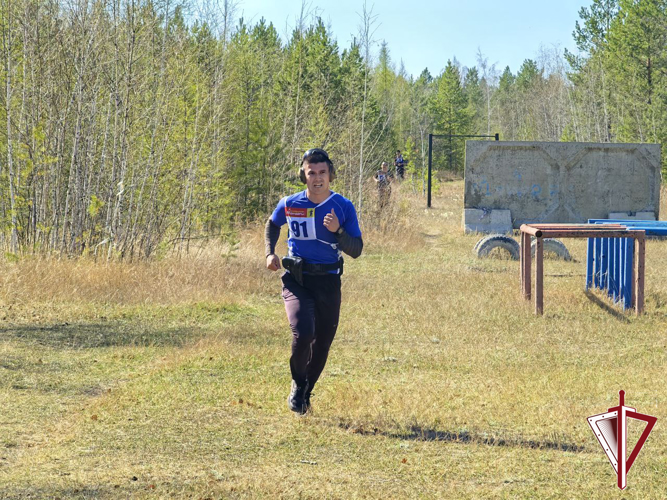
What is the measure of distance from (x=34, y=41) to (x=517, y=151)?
13529mm

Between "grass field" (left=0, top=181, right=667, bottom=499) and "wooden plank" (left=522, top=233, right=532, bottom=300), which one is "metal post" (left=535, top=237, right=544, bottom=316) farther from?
"wooden plank" (left=522, top=233, right=532, bottom=300)

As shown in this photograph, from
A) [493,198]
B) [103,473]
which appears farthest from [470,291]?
[493,198]

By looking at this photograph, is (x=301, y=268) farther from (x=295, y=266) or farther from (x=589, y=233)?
(x=589, y=233)

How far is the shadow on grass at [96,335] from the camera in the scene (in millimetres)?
8531

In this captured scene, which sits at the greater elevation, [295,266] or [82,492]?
[295,266]

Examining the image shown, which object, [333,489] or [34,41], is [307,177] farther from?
[34,41]

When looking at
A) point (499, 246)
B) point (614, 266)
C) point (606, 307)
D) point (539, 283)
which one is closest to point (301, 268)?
point (539, 283)

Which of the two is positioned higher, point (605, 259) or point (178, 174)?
point (178, 174)

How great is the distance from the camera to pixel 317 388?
6762mm

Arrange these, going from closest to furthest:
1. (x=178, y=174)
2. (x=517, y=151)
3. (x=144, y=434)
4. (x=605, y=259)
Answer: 1. (x=144, y=434)
2. (x=605, y=259)
3. (x=178, y=174)
4. (x=517, y=151)

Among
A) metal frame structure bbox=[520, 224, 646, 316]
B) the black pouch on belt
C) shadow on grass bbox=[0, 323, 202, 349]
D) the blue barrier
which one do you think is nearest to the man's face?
the black pouch on belt

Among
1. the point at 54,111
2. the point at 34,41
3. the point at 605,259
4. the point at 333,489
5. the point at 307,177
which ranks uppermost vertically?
the point at 34,41

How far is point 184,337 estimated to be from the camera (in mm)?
8977

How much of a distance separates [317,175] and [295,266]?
603 mm
